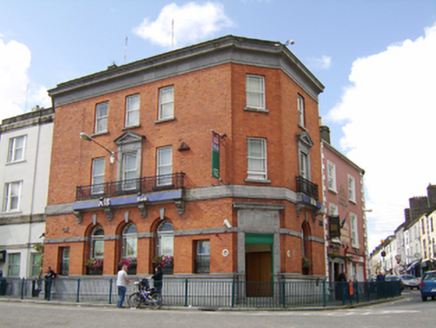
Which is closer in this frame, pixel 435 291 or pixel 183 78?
pixel 435 291

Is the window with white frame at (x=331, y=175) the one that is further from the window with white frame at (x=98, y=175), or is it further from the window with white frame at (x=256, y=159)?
the window with white frame at (x=98, y=175)

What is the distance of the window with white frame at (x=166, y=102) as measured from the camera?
79.2 ft

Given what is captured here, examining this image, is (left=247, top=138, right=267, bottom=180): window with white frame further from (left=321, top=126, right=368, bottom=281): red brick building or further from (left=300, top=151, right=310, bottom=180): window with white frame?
(left=321, top=126, right=368, bottom=281): red brick building

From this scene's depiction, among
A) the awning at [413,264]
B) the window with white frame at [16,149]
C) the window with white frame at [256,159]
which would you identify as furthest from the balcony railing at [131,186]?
the awning at [413,264]

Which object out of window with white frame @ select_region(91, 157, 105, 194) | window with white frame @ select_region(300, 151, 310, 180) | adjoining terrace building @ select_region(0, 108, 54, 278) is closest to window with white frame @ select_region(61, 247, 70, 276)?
adjoining terrace building @ select_region(0, 108, 54, 278)

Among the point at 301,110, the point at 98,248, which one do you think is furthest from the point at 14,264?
the point at 301,110

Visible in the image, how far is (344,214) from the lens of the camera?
32.5 meters

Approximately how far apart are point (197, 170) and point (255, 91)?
192 inches

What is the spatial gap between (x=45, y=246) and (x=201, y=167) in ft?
35.5

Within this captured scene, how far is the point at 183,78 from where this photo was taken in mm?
23875

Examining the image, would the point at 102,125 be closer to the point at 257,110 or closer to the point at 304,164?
the point at 257,110

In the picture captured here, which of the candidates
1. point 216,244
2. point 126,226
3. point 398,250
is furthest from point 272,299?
point 398,250

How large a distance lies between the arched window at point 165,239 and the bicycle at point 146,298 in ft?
12.9

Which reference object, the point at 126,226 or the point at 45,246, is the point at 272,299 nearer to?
the point at 126,226
